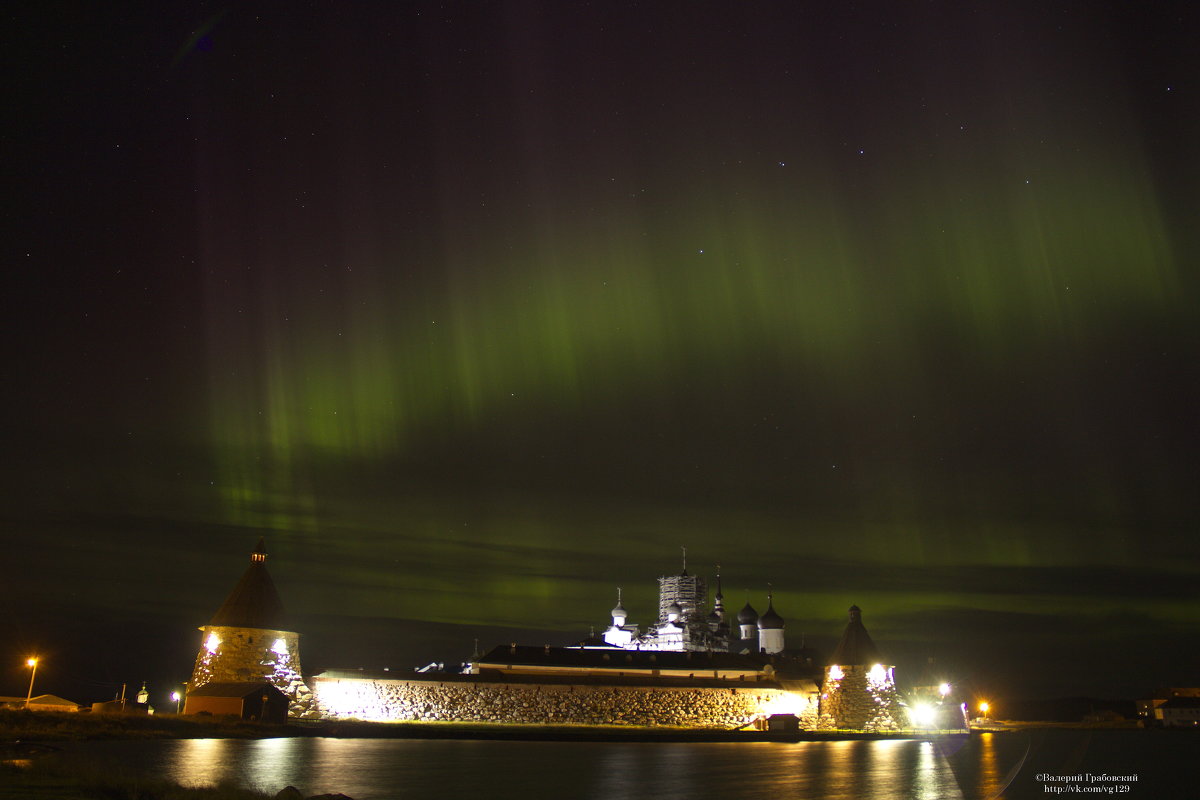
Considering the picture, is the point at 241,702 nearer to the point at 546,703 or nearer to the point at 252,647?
the point at 252,647

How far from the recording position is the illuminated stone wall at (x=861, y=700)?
5700 cm

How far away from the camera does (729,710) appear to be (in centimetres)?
5534

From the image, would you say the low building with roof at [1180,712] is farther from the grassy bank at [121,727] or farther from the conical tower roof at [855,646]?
the grassy bank at [121,727]

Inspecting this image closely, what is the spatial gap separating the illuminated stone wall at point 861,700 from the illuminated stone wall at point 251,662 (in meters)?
31.5

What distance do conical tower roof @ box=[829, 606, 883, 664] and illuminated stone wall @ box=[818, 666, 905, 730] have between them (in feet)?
1.82

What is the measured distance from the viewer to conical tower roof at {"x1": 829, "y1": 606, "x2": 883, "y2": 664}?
5919 centimetres

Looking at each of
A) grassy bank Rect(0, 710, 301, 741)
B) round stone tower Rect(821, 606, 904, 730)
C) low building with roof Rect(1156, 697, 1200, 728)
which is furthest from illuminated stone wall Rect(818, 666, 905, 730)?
low building with roof Rect(1156, 697, 1200, 728)

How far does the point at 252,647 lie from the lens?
50.1m

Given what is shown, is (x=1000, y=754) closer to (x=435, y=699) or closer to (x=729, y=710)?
(x=729, y=710)

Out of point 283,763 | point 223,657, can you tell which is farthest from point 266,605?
point 283,763

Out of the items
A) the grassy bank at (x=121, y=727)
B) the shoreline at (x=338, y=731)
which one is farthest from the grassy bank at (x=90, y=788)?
the grassy bank at (x=121, y=727)

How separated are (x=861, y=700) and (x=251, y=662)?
36.7 meters

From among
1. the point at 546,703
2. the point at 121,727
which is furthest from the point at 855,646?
the point at 121,727

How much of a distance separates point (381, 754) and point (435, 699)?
79.1ft
